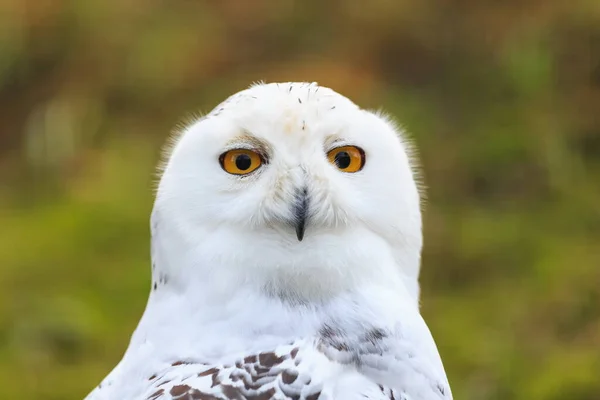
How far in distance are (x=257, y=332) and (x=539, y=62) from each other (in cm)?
305

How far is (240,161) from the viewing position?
1.54 meters

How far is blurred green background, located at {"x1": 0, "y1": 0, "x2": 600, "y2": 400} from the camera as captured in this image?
327cm

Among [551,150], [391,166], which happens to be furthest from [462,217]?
[391,166]

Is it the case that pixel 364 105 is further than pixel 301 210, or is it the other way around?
pixel 364 105

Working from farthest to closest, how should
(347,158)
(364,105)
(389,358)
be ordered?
(364,105) < (347,158) < (389,358)

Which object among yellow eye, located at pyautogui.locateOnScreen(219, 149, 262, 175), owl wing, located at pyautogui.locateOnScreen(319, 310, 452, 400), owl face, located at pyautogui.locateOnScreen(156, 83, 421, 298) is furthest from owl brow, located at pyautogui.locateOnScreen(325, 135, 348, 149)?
owl wing, located at pyautogui.locateOnScreen(319, 310, 452, 400)

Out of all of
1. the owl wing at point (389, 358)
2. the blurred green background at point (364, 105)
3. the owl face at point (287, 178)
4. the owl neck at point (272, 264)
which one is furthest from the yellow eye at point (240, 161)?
the blurred green background at point (364, 105)

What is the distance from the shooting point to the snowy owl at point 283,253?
1477 mm

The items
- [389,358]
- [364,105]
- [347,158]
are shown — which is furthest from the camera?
[364,105]

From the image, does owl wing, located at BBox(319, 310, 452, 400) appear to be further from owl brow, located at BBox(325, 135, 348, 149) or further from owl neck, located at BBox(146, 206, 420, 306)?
owl brow, located at BBox(325, 135, 348, 149)

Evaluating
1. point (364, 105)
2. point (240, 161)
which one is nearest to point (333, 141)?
point (240, 161)

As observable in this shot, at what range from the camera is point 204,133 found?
1579 millimetres

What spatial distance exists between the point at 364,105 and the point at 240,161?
2911mm

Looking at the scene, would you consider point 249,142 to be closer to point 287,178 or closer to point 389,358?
point 287,178
